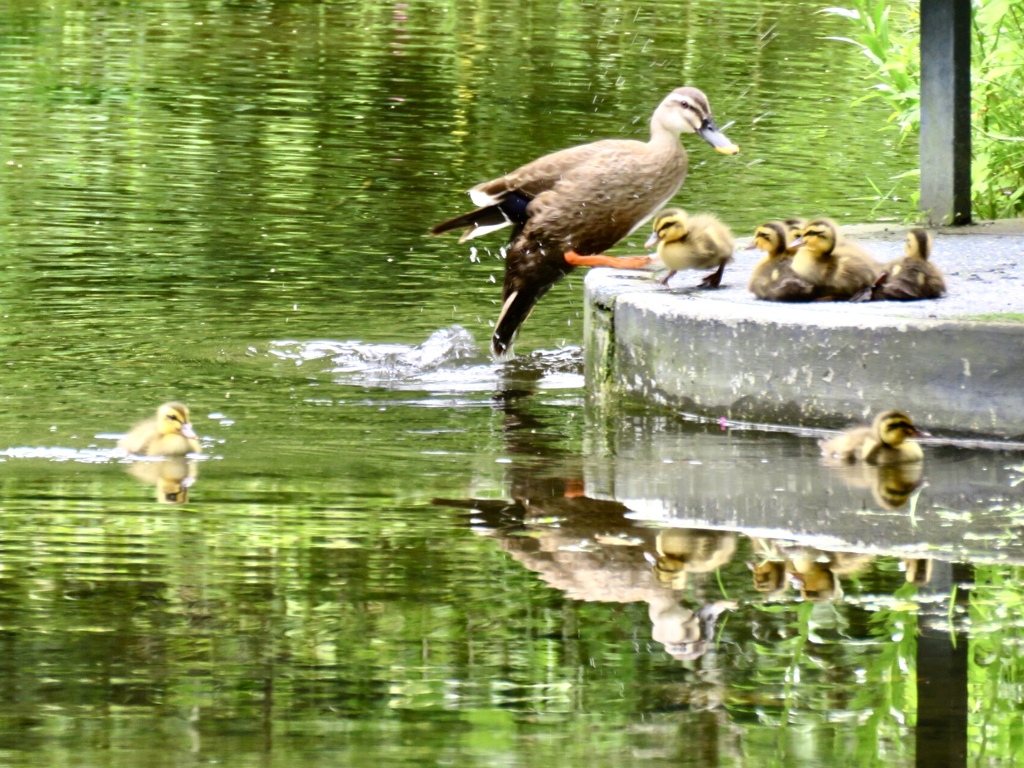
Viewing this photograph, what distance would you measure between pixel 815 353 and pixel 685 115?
5.11 feet

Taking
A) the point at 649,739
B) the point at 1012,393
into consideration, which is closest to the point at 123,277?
the point at 1012,393

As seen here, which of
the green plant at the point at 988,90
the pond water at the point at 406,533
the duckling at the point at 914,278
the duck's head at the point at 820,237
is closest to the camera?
the pond water at the point at 406,533

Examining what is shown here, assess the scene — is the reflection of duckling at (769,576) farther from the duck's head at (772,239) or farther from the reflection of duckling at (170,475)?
the duck's head at (772,239)

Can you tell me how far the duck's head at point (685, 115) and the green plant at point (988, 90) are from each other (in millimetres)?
1503

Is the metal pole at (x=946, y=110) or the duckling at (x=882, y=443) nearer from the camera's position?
the duckling at (x=882, y=443)

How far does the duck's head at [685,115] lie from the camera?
26.3ft

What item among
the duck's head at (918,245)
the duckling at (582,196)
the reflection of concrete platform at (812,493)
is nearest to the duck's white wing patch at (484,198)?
the duckling at (582,196)

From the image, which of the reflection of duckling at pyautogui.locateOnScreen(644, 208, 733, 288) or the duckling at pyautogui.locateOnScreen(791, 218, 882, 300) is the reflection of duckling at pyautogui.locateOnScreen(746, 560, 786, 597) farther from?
the reflection of duckling at pyautogui.locateOnScreen(644, 208, 733, 288)

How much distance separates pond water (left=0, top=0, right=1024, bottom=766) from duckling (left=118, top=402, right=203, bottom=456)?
84mm

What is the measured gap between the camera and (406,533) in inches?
212

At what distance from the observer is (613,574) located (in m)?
5.02

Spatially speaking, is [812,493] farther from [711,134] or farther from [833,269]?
[711,134]

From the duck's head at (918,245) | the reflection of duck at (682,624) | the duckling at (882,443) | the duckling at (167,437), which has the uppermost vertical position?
the duck's head at (918,245)

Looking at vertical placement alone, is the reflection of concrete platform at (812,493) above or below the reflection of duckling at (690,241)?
below
